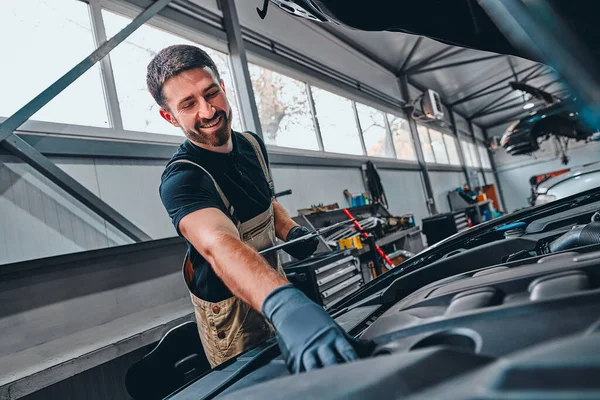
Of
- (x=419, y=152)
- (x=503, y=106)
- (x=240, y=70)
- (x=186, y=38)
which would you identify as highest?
(x=503, y=106)

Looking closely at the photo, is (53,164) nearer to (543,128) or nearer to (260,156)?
(260,156)

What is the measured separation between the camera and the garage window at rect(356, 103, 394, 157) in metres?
5.59

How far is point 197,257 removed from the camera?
1.18 m

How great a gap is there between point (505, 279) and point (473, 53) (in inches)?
294

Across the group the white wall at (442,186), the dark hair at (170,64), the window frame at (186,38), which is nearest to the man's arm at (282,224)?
the dark hair at (170,64)

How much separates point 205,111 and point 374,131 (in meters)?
4.96

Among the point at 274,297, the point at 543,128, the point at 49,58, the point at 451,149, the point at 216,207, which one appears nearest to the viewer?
the point at 274,297

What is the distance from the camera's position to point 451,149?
32.1ft

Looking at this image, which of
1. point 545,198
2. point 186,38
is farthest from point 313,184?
point 545,198

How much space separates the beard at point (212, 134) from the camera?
1.27m

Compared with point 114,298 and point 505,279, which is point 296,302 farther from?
point 114,298

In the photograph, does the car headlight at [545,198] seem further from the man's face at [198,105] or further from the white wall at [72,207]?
the white wall at [72,207]

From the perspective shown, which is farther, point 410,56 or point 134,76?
point 410,56

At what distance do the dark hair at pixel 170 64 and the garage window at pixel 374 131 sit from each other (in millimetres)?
4404
